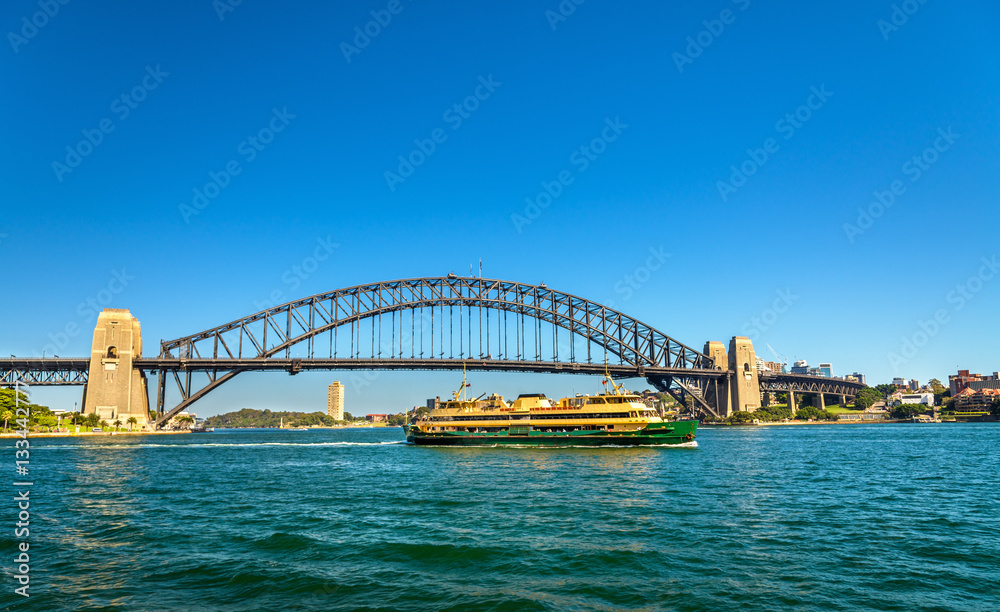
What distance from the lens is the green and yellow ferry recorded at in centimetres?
5866

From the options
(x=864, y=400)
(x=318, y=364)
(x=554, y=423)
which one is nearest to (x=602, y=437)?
(x=554, y=423)

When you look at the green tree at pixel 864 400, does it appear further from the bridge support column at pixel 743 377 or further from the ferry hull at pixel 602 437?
the ferry hull at pixel 602 437

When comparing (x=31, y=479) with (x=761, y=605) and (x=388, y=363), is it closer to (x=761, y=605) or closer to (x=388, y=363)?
(x=761, y=605)

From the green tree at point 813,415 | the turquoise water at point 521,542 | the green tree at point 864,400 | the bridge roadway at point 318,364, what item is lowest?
the green tree at point 813,415

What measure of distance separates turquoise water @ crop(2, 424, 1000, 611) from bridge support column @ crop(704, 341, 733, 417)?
10107 cm

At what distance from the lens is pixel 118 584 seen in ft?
47.4

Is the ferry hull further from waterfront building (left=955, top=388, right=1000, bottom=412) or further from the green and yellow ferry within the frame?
waterfront building (left=955, top=388, right=1000, bottom=412)

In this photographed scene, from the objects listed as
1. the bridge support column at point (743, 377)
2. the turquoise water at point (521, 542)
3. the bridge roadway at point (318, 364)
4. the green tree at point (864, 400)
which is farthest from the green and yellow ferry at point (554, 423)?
the green tree at point (864, 400)

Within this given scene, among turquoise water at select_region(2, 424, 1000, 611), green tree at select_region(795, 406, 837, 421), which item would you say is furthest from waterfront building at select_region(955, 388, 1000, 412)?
turquoise water at select_region(2, 424, 1000, 611)

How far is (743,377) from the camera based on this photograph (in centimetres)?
13275

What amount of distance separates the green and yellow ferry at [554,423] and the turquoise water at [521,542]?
2238 cm

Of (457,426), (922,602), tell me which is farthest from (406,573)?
(457,426)

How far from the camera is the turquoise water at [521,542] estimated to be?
13523 millimetres

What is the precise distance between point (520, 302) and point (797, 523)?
10116cm
